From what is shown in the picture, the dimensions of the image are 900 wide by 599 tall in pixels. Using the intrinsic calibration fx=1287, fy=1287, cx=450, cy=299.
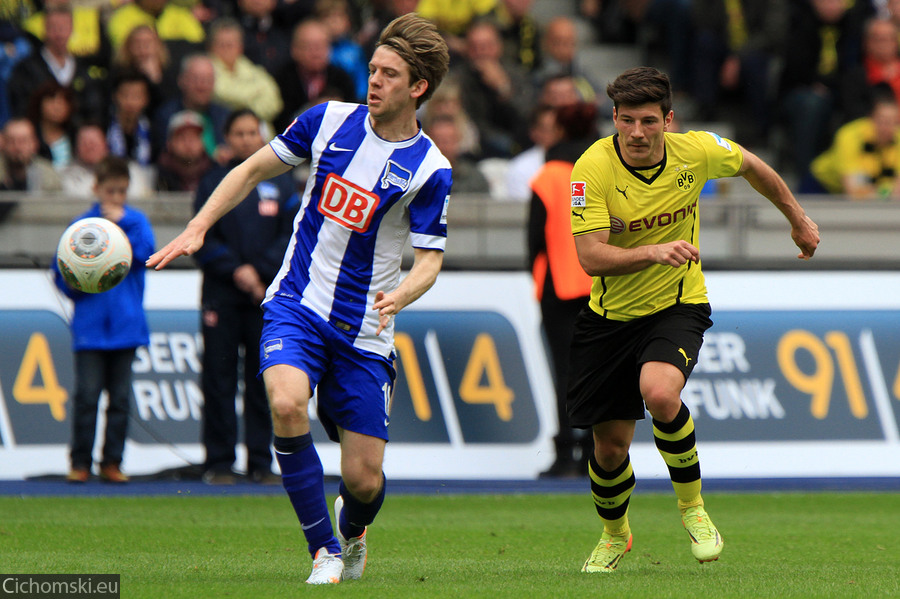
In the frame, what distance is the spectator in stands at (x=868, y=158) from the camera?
13375 millimetres

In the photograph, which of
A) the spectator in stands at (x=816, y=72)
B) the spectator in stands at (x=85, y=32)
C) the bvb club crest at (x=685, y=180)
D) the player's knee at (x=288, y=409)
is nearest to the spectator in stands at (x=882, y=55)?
the spectator in stands at (x=816, y=72)

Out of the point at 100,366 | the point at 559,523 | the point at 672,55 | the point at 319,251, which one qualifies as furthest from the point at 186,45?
the point at 319,251

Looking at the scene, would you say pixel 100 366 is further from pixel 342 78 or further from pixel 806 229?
pixel 806 229

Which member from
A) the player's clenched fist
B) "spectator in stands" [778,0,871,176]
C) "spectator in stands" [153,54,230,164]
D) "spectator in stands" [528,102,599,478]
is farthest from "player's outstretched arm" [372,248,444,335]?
"spectator in stands" [778,0,871,176]

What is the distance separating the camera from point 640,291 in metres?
6.38

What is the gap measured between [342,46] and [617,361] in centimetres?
866

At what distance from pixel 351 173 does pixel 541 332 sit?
17.3 feet

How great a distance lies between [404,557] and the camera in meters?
6.95

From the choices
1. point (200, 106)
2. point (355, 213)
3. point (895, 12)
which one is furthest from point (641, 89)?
point (895, 12)

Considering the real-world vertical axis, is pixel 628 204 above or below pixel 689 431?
above

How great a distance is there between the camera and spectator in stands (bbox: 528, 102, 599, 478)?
9984mm

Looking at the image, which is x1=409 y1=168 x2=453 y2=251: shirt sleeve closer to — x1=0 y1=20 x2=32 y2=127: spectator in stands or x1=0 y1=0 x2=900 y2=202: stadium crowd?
x1=0 y1=0 x2=900 y2=202: stadium crowd

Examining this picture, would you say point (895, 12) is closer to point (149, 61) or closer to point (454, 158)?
point (454, 158)

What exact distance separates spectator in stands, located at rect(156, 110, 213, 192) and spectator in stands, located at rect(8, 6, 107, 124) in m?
1.20
